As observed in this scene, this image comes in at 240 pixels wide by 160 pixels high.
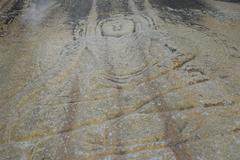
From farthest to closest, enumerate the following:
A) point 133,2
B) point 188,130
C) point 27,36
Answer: point 133,2 → point 27,36 → point 188,130

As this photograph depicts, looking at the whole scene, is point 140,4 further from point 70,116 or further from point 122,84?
point 70,116

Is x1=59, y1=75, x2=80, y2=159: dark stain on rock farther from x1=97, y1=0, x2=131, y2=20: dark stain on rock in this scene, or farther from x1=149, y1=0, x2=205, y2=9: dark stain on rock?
x1=149, y1=0, x2=205, y2=9: dark stain on rock

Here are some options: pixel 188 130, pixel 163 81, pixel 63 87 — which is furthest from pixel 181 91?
pixel 63 87

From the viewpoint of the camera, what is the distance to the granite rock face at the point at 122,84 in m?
3.50

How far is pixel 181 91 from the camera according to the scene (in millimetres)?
4121

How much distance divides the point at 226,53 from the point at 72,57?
8.29 feet

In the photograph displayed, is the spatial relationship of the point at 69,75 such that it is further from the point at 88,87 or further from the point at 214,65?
the point at 214,65

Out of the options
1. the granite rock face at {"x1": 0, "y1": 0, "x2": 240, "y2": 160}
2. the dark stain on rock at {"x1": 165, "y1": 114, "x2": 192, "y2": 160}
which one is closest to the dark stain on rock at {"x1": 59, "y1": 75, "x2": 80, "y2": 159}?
the granite rock face at {"x1": 0, "y1": 0, "x2": 240, "y2": 160}

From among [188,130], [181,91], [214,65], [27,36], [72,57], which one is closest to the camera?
[188,130]

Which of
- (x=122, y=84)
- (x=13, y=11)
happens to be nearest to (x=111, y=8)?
(x=13, y=11)

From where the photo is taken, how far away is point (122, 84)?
4.32m

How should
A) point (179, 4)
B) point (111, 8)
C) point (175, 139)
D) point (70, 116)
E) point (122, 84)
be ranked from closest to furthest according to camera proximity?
point (175, 139) → point (70, 116) → point (122, 84) → point (179, 4) → point (111, 8)

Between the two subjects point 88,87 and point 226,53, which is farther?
point 226,53

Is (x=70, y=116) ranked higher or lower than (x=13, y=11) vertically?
lower
